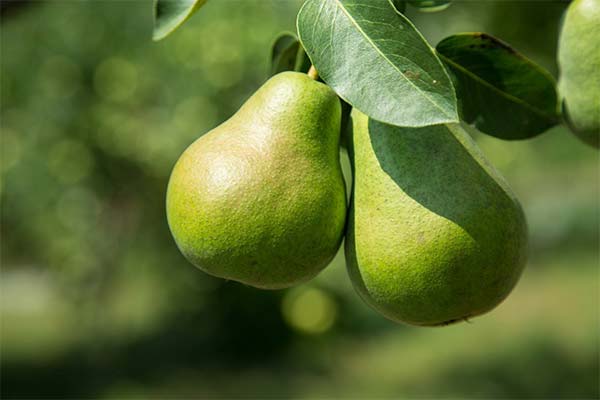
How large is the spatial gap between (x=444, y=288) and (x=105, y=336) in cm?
555

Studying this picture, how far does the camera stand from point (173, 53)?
198 inches

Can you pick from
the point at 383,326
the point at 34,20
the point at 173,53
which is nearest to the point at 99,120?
the point at 173,53

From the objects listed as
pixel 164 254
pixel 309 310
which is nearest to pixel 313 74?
pixel 164 254

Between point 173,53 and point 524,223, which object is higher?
point 524,223

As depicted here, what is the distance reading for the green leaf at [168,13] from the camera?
116 cm

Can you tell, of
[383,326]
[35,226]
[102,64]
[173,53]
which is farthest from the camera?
[383,326]

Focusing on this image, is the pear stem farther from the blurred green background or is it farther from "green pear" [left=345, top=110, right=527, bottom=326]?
the blurred green background

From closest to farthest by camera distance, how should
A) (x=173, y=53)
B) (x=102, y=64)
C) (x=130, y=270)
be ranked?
(x=173, y=53), (x=102, y=64), (x=130, y=270)

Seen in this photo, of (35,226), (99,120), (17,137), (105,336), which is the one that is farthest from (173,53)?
(105,336)

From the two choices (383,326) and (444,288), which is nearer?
(444,288)

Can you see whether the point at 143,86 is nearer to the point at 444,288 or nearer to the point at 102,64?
the point at 102,64

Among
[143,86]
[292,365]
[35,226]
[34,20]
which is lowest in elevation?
[292,365]

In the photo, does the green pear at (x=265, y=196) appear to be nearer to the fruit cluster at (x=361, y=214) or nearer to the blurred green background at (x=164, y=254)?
the fruit cluster at (x=361, y=214)

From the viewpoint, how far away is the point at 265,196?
991 mm
